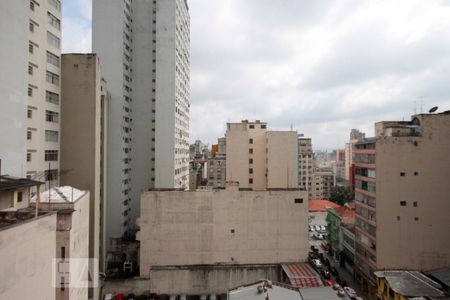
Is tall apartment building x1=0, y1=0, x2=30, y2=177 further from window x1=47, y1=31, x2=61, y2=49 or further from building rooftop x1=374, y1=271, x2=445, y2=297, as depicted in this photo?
building rooftop x1=374, y1=271, x2=445, y2=297

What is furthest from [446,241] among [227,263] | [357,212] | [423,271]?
[227,263]

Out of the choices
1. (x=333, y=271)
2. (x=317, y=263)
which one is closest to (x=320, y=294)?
(x=333, y=271)

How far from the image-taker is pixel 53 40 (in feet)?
83.7

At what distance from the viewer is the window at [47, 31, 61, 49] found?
24.9 m

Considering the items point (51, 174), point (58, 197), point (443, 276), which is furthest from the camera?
point (443, 276)

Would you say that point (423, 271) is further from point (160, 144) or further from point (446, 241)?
point (160, 144)

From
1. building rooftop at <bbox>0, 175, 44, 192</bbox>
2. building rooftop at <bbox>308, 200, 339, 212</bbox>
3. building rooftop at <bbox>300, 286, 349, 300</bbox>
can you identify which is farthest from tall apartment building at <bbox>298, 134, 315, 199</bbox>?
building rooftop at <bbox>0, 175, 44, 192</bbox>

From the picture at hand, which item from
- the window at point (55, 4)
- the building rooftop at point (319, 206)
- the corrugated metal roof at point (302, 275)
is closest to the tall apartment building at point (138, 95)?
the window at point (55, 4)

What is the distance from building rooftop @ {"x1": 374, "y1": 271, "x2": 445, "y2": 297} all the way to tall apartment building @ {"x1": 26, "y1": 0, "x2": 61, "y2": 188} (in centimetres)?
2836

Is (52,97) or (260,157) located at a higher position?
(52,97)

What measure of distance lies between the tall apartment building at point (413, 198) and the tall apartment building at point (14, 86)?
3015 centimetres

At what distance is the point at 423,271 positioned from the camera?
99.5ft

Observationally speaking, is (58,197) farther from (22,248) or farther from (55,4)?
(55,4)

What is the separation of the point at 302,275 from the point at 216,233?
9.39 meters
